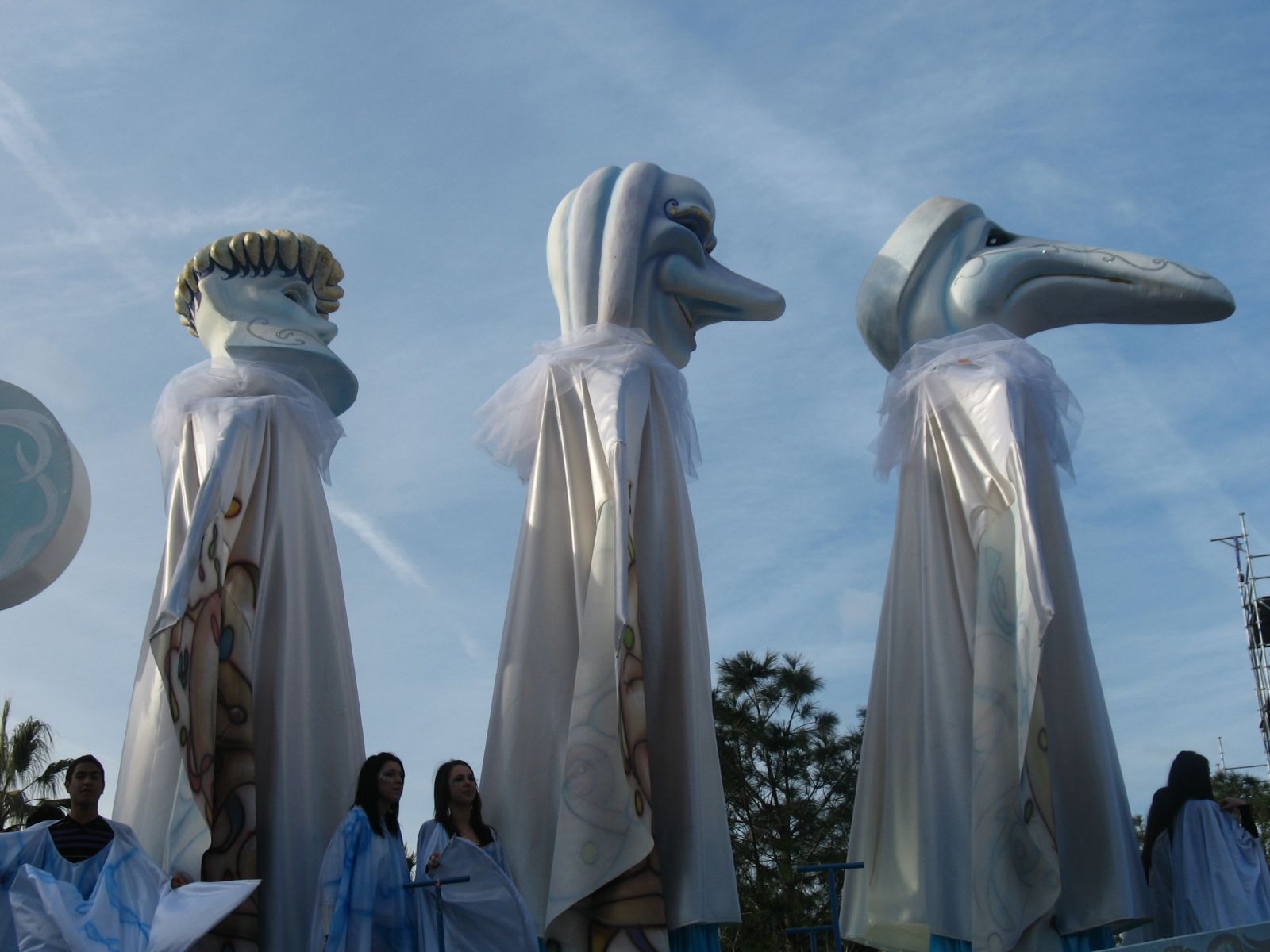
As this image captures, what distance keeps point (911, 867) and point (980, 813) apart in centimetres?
70

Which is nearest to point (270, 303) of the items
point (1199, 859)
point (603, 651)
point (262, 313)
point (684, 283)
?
point (262, 313)

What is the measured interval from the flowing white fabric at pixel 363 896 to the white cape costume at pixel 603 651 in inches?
24.9

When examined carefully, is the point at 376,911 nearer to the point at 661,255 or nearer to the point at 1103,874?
the point at 1103,874

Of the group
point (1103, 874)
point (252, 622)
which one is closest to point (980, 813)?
point (1103, 874)

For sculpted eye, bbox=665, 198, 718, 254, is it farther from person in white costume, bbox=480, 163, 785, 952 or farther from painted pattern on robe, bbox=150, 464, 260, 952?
painted pattern on robe, bbox=150, 464, 260, 952

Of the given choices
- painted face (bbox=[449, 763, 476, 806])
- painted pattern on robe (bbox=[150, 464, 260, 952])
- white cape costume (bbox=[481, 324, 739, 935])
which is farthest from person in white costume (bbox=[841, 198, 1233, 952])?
painted pattern on robe (bbox=[150, 464, 260, 952])

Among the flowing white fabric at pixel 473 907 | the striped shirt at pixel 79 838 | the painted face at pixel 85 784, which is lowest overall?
the flowing white fabric at pixel 473 907

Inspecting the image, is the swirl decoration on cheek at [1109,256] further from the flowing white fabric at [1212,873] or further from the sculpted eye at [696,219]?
the flowing white fabric at [1212,873]

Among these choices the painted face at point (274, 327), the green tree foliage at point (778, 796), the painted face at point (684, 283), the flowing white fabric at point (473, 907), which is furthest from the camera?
the green tree foliage at point (778, 796)

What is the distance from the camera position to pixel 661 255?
26.7 ft

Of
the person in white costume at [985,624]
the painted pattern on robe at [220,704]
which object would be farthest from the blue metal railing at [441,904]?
the person in white costume at [985,624]

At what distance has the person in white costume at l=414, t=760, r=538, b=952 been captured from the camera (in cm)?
591

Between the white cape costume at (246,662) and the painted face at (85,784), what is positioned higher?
the white cape costume at (246,662)

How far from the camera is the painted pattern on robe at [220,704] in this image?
6309 mm
